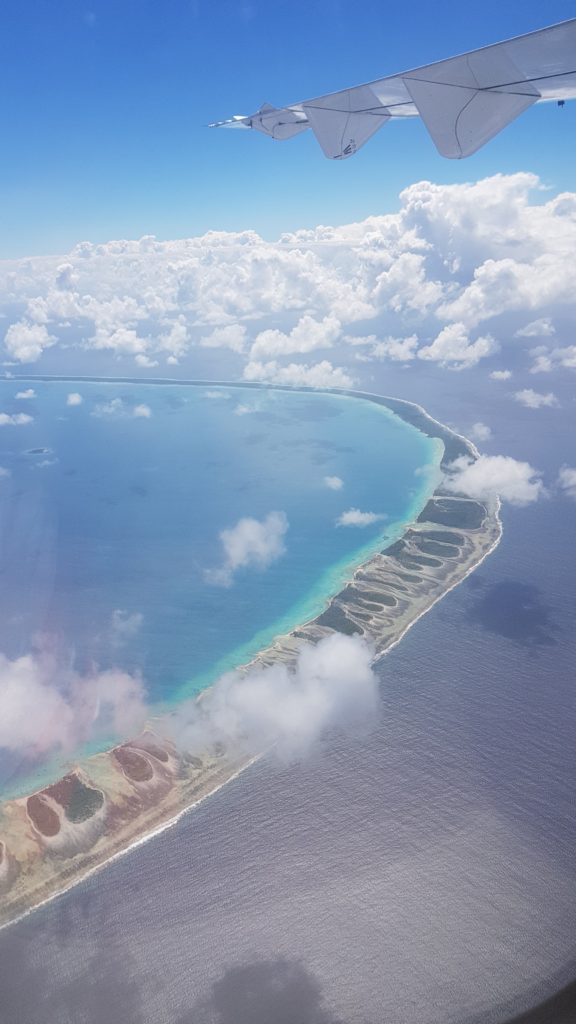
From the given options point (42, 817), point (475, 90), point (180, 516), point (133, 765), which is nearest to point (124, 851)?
point (42, 817)

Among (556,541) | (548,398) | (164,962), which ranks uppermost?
(548,398)

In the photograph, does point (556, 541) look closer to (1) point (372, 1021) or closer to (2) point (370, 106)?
(1) point (372, 1021)

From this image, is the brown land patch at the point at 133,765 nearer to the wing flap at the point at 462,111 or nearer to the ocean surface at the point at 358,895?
the ocean surface at the point at 358,895

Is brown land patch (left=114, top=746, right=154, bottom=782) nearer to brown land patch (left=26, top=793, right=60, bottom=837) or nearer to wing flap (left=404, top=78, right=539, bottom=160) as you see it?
brown land patch (left=26, top=793, right=60, bottom=837)

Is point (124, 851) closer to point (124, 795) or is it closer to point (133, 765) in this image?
point (124, 795)

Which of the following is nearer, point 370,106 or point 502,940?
point 370,106

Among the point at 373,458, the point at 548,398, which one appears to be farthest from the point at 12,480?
the point at 548,398
